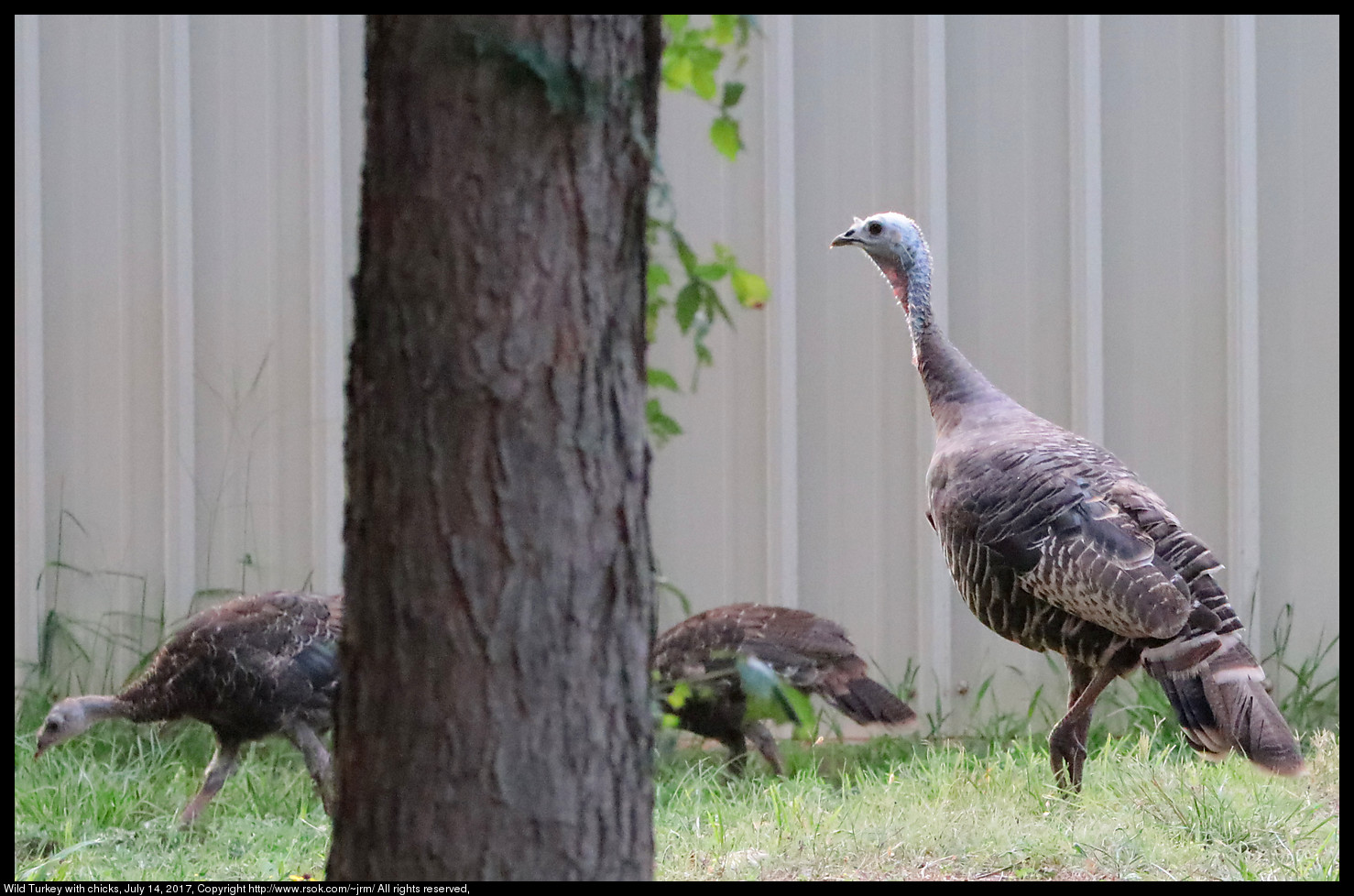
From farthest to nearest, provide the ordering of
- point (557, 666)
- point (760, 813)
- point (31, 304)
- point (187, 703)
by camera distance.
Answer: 1. point (31, 304)
2. point (187, 703)
3. point (760, 813)
4. point (557, 666)

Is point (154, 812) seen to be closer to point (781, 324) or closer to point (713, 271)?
point (781, 324)

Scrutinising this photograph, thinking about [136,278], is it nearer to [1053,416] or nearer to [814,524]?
[814,524]

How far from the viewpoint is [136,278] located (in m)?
5.66

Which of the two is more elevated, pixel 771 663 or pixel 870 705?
pixel 771 663

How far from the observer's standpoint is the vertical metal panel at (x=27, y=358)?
5.52 metres

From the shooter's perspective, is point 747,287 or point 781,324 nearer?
point 747,287

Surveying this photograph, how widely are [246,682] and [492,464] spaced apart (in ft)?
9.38

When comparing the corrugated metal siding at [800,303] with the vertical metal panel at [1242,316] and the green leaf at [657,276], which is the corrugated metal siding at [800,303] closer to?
the vertical metal panel at [1242,316]

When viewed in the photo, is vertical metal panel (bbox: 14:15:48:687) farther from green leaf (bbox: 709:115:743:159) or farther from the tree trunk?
green leaf (bbox: 709:115:743:159)

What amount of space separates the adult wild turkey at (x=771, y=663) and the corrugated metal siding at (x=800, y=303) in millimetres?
854

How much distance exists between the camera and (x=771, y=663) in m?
4.53

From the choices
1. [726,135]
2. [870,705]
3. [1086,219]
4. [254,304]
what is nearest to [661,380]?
[726,135]

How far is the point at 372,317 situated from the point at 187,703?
304 cm

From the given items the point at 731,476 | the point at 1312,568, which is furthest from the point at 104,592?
the point at 1312,568
